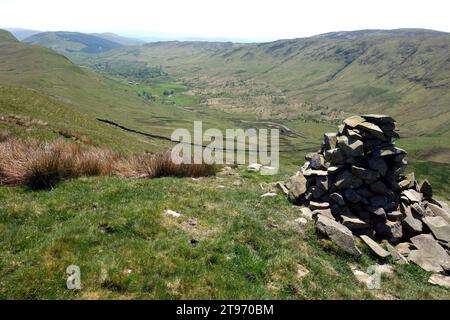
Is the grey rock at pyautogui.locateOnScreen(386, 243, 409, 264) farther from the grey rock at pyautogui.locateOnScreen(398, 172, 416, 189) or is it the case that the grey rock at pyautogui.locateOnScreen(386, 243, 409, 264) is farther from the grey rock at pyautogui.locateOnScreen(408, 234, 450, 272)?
the grey rock at pyautogui.locateOnScreen(398, 172, 416, 189)

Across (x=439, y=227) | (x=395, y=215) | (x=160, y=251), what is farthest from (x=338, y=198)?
(x=160, y=251)

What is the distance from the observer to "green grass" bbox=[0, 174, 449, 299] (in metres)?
9.50

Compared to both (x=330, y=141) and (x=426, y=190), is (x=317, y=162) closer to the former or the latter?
(x=330, y=141)

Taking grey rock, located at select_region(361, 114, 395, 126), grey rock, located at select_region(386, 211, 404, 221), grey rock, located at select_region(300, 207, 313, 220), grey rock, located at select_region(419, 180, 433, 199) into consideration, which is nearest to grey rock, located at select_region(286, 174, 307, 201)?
grey rock, located at select_region(300, 207, 313, 220)

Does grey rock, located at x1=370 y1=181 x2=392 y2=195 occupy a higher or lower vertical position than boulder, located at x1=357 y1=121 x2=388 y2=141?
lower

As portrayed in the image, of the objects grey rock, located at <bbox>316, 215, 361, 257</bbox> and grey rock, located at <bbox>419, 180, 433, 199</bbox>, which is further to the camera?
grey rock, located at <bbox>419, 180, 433, 199</bbox>

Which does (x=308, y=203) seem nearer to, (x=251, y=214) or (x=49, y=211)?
(x=251, y=214)

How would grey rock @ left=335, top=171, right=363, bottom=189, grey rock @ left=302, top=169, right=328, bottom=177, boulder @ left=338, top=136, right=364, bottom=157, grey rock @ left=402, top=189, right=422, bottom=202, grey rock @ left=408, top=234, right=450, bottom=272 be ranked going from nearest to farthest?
grey rock @ left=408, top=234, right=450, bottom=272, grey rock @ left=335, top=171, right=363, bottom=189, boulder @ left=338, top=136, right=364, bottom=157, grey rock @ left=302, top=169, right=328, bottom=177, grey rock @ left=402, top=189, right=422, bottom=202

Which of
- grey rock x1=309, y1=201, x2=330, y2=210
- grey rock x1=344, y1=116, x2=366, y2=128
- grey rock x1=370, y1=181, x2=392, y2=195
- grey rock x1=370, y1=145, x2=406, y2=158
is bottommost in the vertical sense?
grey rock x1=309, y1=201, x2=330, y2=210

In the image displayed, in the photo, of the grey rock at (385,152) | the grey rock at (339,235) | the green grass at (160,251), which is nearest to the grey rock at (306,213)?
the green grass at (160,251)

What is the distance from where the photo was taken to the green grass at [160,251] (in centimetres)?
950

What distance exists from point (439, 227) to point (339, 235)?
631 centimetres

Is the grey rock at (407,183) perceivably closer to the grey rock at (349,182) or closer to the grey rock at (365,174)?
the grey rock at (365,174)
